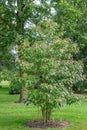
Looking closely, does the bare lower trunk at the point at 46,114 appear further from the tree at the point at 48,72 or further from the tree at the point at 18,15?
the tree at the point at 18,15

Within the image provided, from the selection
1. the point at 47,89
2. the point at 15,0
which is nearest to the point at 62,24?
the point at 15,0

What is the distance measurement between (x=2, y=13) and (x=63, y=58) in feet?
34.6

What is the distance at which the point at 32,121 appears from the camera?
13422mm

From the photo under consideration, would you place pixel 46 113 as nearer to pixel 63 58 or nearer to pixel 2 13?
pixel 63 58

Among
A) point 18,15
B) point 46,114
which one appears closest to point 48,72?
point 46,114

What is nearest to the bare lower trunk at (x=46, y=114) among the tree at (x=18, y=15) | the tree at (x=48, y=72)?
the tree at (x=48, y=72)

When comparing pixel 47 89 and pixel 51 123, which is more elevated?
pixel 47 89

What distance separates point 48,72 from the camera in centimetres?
1208

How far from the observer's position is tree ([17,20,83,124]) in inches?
472


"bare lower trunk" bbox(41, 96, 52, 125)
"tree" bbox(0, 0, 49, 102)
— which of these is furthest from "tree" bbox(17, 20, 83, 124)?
"tree" bbox(0, 0, 49, 102)

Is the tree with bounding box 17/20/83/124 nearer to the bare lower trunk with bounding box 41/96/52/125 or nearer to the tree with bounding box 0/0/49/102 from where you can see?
the bare lower trunk with bounding box 41/96/52/125

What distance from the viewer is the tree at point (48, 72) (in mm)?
12000

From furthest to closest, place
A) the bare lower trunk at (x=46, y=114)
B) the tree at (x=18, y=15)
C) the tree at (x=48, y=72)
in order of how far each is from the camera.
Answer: the tree at (x=18, y=15)
the bare lower trunk at (x=46, y=114)
the tree at (x=48, y=72)

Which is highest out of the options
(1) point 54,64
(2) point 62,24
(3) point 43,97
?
(2) point 62,24
